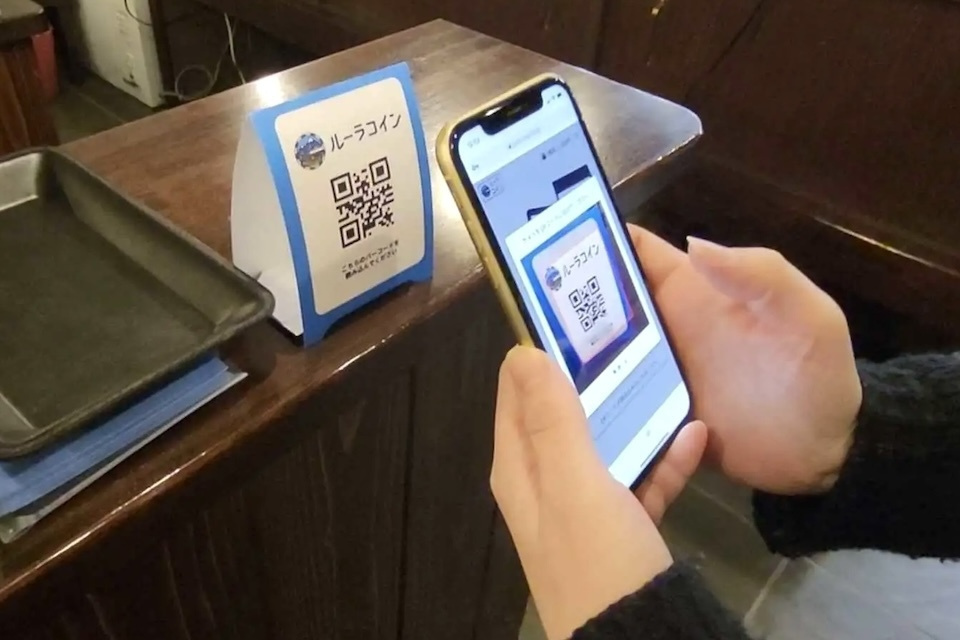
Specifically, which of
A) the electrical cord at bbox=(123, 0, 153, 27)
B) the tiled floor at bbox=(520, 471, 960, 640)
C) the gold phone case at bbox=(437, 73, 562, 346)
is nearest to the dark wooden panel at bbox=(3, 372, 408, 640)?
the gold phone case at bbox=(437, 73, 562, 346)

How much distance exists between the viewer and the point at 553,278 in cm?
51

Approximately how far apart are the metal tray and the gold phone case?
0.12 m

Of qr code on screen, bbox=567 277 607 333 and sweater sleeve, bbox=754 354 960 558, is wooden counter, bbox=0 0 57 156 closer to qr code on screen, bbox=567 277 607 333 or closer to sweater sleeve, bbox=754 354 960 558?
qr code on screen, bbox=567 277 607 333

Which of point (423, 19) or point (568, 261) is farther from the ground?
point (423, 19)

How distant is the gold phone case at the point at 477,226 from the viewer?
0.46 meters

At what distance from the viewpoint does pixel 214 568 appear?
533 millimetres

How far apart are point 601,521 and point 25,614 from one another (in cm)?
27

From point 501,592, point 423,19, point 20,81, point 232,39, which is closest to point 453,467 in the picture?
point 501,592

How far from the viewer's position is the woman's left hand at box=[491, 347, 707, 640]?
41 centimetres

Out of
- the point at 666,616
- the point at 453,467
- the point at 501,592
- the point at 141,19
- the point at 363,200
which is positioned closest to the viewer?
the point at 666,616

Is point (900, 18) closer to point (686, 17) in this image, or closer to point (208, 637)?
point (686, 17)

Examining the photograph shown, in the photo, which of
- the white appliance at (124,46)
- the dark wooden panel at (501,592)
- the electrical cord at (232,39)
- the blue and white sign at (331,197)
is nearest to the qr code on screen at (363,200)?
the blue and white sign at (331,197)

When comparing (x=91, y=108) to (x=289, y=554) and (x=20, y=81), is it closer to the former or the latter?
(x=20, y=81)

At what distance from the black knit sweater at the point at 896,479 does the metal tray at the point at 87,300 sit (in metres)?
0.40
